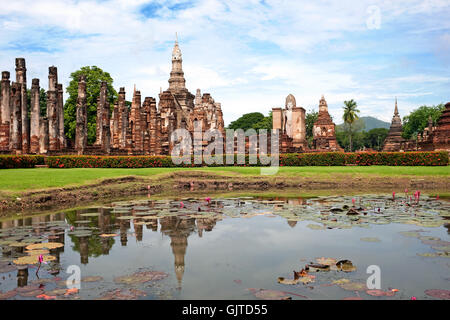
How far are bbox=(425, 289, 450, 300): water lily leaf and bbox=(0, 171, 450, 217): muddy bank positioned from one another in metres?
9.75

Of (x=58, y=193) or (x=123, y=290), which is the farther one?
(x=58, y=193)

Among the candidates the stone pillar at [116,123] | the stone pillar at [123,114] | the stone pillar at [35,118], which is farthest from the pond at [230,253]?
the stone pillar at [116,123]

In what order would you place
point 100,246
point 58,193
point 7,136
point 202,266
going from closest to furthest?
point 202,266, point 100,246, point 58,193, point 7,136

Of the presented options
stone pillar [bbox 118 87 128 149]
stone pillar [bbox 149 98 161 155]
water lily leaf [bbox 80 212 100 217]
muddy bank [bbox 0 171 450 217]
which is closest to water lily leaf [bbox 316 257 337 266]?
water lily leaf [bbox 80 212 100 217]

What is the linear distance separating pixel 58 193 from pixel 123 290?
9.20 meters

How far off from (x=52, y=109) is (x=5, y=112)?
16.6 feet

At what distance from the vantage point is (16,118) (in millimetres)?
29047

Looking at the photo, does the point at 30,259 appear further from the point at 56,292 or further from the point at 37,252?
the point at 56,292

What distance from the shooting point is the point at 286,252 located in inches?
243

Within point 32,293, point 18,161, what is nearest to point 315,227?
point 32,293

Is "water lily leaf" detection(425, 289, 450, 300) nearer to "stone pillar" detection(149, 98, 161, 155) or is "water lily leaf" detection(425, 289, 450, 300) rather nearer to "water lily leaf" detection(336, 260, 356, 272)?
"water lily leaf" detection(336, 260, 356, 272)

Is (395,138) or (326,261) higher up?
(395,138)
